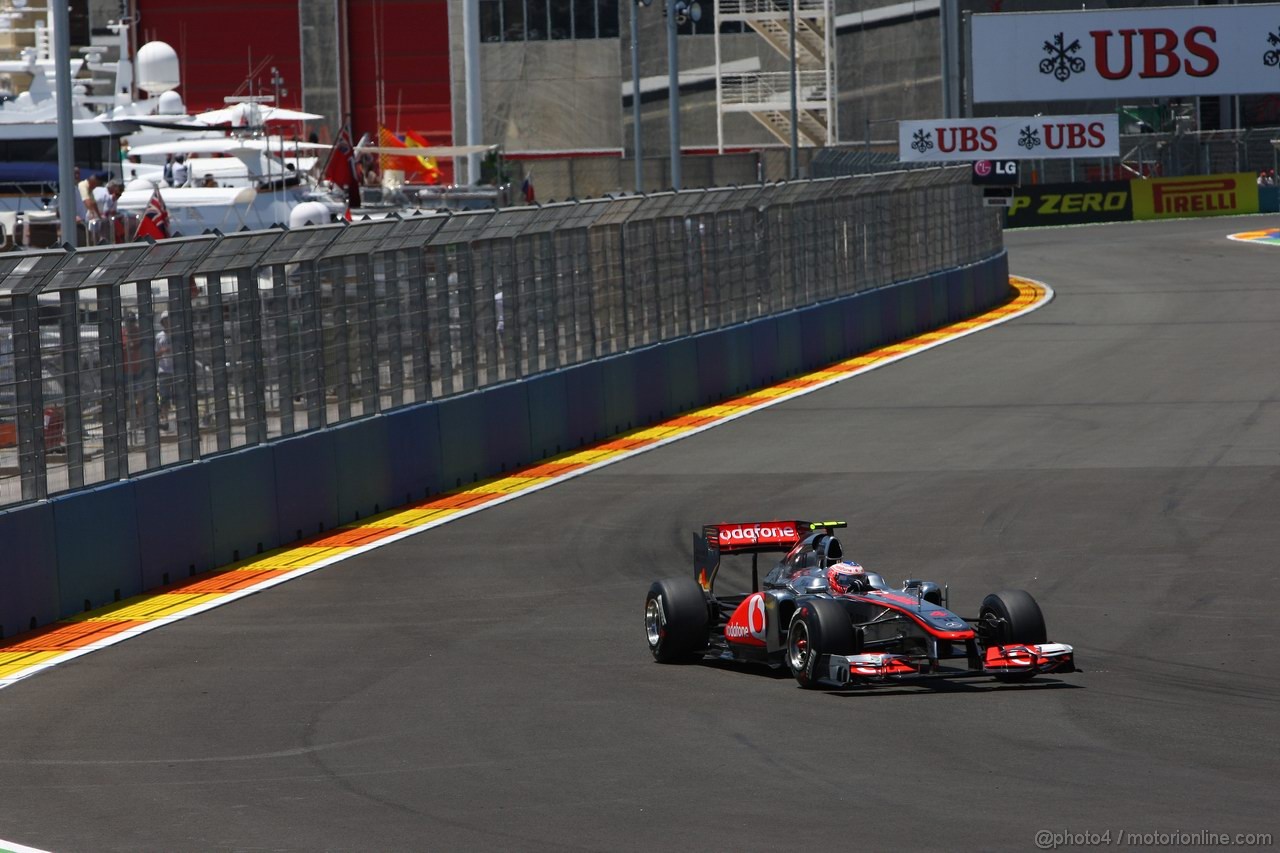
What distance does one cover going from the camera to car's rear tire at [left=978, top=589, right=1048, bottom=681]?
10.4 meters

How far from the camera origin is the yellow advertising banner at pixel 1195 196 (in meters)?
59.2

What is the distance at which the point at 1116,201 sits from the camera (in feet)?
194

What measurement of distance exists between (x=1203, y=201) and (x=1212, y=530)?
154 feet

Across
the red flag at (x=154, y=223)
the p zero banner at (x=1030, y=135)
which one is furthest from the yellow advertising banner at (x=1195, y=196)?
the red flag at (x=154, y=223)

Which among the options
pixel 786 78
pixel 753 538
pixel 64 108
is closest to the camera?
pixel 753 538

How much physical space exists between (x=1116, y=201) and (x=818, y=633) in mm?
51204

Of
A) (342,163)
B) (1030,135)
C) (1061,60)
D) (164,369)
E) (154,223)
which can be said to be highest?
(1061,60)

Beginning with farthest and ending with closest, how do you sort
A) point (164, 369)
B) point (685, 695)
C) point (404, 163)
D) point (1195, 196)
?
point (404, 163) → point (1195, 196) → point (164, 369) → point (685, 695)

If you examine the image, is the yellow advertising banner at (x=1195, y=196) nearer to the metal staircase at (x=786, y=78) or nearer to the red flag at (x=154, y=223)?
the metal staircase at (x=786, y=78)

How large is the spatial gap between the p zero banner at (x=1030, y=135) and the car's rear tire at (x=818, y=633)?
50.6m

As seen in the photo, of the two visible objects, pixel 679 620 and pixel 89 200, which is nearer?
pixel 679 620

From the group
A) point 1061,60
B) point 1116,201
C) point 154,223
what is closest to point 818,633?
point 154,223

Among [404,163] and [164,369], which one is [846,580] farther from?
[404,163]

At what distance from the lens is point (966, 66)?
212ft
